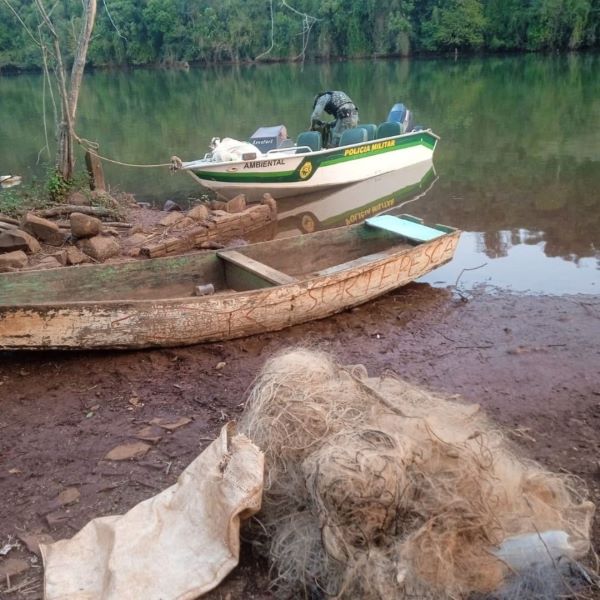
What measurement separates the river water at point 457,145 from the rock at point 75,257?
4.42m

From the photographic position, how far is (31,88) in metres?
40.2

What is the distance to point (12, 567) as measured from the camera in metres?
3.22

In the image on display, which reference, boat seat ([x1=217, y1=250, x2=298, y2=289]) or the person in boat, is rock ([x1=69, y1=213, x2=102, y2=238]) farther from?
the person in boat

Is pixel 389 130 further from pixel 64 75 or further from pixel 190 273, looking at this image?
pixel 190 273

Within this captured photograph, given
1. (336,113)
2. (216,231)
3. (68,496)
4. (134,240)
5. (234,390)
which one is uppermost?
(336,113)

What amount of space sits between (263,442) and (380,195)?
32.9ft

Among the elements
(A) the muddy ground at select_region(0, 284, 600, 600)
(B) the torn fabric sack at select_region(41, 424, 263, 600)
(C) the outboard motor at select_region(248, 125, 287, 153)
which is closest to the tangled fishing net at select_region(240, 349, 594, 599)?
(B) the torn fabric sack at select_region(41, 424, 263, 600)

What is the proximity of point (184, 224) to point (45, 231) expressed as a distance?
2.17m

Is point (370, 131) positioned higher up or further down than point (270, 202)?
higher up

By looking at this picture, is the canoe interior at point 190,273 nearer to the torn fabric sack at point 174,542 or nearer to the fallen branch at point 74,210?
the torn fabric sack at point 174,542

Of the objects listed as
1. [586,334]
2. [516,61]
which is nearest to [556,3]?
[516,61]

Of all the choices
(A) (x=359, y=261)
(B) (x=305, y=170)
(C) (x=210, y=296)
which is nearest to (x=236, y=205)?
(B) (x=305, y=170)

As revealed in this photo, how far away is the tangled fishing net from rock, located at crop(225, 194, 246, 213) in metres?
7.70

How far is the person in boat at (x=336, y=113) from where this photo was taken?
1305 cm
